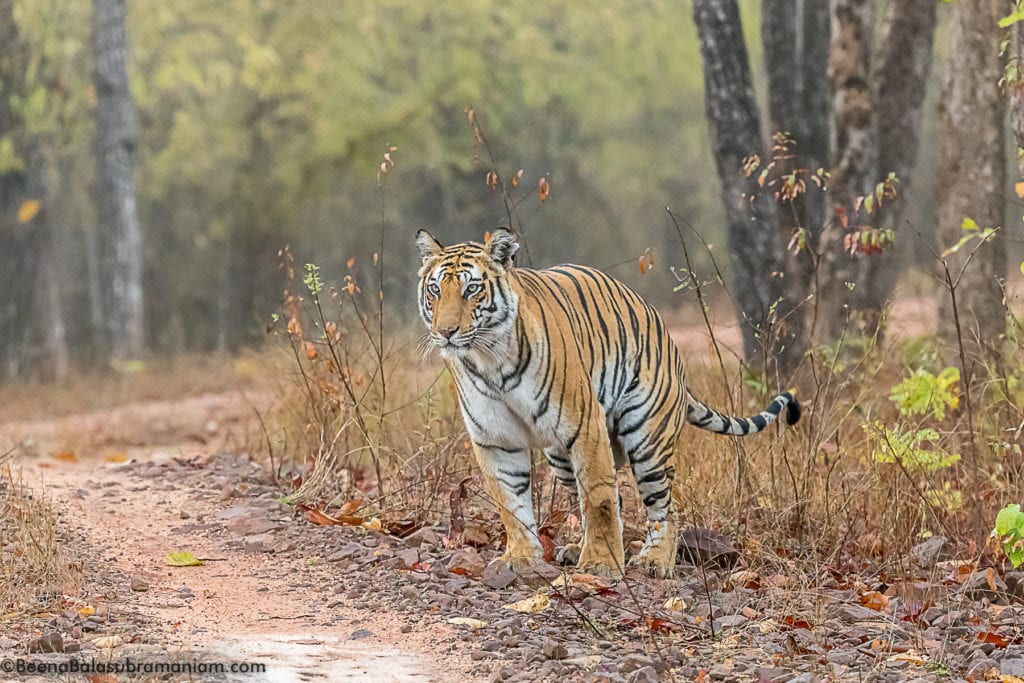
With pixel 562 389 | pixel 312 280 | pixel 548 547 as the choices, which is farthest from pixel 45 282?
pixel 562 389

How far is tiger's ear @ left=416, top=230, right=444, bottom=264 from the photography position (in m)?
5.65

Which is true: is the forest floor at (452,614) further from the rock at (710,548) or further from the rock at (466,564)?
the rock at (710,548)

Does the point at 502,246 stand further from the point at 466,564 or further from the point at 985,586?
the point at 985,586

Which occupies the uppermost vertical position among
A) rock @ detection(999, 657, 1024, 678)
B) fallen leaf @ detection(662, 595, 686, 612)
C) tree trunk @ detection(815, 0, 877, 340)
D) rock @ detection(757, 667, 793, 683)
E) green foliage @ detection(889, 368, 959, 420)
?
tree trunk @ detection(815, 0, 877, 340)

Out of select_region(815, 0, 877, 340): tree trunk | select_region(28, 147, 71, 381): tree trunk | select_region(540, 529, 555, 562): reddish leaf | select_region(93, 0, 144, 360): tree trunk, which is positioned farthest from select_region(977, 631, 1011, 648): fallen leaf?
select_region(93, 0, 144, 360): tree trunk

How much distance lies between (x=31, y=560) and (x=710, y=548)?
3003mm

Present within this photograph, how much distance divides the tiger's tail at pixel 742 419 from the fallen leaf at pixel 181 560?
250 cm

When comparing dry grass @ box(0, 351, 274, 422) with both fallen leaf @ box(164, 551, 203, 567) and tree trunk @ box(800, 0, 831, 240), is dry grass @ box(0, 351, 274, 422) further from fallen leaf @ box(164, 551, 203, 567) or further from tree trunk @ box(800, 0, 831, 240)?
fallen leaf @ box(164, 551, 203, 567)

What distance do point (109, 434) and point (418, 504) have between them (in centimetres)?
524

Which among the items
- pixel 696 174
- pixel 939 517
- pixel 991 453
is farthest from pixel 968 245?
pixel 696 174

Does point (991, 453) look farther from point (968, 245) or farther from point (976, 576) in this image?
point (968, 245)

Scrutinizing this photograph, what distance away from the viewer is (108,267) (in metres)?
17.8

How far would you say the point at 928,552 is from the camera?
5848mm

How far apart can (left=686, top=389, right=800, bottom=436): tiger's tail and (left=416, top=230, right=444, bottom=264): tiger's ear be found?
1533mm
